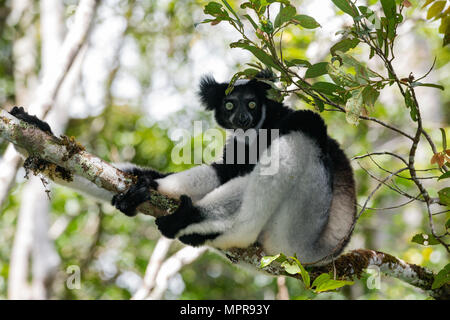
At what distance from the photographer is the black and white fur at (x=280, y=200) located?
316 centimetres

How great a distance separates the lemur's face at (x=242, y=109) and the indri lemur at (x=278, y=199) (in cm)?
37

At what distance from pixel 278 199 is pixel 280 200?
35mm

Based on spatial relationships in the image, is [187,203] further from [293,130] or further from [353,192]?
[353,192]

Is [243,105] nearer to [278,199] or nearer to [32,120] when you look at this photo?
[278,199]

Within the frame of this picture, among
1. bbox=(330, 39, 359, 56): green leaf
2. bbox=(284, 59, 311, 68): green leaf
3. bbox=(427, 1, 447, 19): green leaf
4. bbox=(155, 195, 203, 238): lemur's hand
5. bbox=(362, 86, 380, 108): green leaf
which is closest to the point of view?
bbox=(427, 1, 447, 19): green leaf

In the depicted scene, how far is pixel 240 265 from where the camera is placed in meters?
3.60

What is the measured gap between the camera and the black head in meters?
4.47

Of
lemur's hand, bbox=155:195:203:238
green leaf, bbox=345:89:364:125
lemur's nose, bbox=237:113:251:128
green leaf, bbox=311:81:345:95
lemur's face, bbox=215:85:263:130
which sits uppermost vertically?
lemur's face, bbox=215:85:263:130

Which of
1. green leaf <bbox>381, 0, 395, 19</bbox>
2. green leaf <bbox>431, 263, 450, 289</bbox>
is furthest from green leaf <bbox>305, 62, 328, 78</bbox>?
green leaf <bbox>431, 263, 450, 289</bbox>

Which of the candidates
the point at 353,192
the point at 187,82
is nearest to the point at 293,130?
the point at 353,192

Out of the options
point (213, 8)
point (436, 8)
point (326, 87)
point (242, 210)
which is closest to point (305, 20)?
point (326, 87)

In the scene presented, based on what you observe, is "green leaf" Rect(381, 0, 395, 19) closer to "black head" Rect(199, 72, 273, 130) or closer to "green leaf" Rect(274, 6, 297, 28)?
"green leaf" Rect(274, 6, 297, 28)

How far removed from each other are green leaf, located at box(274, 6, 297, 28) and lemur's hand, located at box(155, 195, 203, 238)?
1.41 meters

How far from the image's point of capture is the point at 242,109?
456cm
